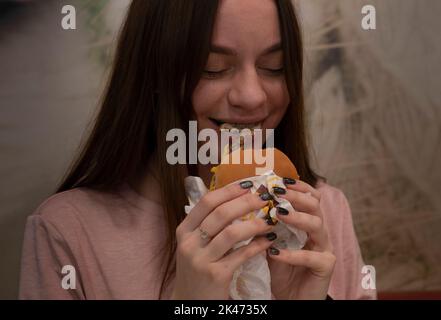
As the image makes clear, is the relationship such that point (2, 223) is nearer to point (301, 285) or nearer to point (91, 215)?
point (91, 215)

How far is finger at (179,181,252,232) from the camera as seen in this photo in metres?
0.76

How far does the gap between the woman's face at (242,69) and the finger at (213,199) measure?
20 centimetres

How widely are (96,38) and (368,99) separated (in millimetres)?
700

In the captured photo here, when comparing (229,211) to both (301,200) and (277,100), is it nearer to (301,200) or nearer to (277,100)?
(301,200)

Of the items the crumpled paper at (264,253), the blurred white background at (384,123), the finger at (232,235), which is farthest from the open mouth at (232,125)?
the blurred white background at (384,123)

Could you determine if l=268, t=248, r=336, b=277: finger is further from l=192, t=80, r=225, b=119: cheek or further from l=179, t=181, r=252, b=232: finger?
l=192, t=80, r=225, b=119: cheek

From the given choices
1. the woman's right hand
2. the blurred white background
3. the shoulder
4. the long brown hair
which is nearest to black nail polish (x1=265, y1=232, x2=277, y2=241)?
the woman's right hand

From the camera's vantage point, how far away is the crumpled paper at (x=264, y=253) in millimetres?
788

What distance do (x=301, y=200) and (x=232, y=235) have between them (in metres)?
0.14

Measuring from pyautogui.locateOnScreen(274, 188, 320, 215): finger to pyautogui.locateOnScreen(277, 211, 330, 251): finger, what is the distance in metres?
0.01

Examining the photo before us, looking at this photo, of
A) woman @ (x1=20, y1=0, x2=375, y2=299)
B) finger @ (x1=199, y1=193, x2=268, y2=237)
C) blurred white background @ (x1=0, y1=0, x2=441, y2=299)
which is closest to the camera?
finger @ (x1=199, y1=193, x2=268, y2=237)

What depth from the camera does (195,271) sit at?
2.56 ft

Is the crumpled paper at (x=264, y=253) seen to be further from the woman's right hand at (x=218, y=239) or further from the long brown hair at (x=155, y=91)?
the long brown hair at (x=155, y=91)

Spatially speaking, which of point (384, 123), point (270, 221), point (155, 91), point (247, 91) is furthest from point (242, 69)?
point (384, 123)
